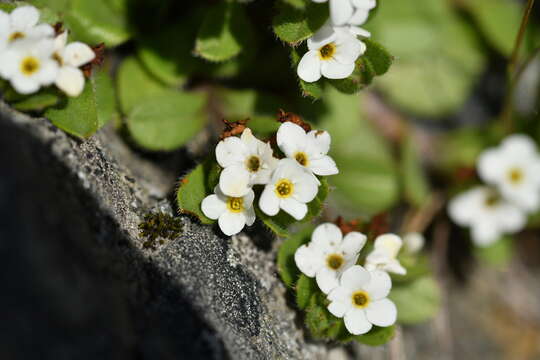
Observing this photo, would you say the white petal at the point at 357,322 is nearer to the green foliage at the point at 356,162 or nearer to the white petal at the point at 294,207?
the white petal at the point at 294,207

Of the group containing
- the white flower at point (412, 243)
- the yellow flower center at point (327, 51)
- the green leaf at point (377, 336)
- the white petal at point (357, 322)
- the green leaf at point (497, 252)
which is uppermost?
the yellow flower center at point (327, 51)

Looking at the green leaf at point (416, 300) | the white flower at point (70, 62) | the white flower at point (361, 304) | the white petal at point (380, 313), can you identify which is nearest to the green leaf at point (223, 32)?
the white flower at point (70, 62)

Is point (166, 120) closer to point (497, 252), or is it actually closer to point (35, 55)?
point (35, 55)

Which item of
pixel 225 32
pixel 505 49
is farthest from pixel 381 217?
pixel 505 49

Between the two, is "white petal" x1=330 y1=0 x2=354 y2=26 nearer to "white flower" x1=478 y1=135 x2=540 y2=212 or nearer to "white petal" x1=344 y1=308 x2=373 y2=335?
"white petal" x1=344 y1=308 x2=373 y2=335

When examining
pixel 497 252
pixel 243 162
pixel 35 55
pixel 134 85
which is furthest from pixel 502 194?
pixel 35 55

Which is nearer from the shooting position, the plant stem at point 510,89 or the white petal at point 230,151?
the white petal at point 230,151

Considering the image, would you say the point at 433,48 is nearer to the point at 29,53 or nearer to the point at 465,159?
the point at 465,159
